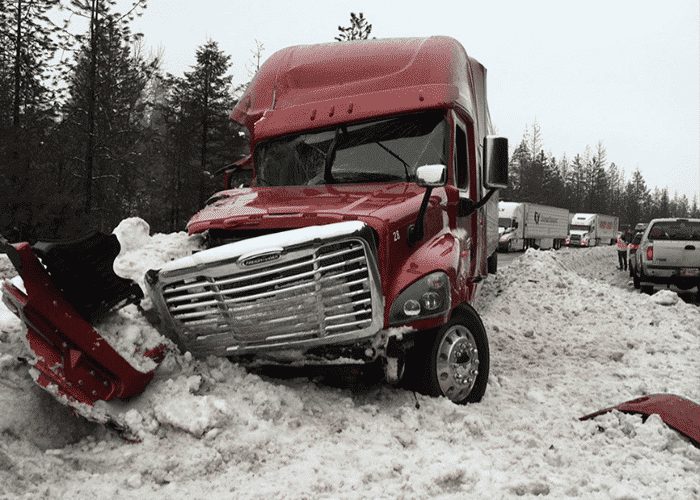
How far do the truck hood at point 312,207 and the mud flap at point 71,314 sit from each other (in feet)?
3.01

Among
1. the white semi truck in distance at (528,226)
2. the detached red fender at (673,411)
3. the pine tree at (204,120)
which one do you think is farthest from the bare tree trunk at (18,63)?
the white semi truck in distance at (528,226)

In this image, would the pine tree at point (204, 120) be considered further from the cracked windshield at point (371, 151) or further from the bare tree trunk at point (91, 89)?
the cracked windshield at point (371, 151)

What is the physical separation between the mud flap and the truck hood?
3.01ft

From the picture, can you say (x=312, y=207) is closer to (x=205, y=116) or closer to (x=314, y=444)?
(x=314, y=444)

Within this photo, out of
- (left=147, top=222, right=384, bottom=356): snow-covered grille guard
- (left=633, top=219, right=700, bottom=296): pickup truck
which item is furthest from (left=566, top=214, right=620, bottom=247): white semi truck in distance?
(left=147, top=222, right=384, bottom=356): snow-covered grille guard

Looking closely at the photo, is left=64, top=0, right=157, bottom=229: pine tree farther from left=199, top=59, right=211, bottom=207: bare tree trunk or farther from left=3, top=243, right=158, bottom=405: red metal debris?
left=3, top=243, right=158, bottom=405: red metal debris

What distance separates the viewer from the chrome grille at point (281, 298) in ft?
13.4

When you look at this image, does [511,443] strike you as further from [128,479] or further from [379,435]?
[128,479]

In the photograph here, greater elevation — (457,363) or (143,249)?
(143,249)

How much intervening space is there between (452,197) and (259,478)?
3.09 meters

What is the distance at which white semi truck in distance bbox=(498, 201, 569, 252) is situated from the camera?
129 ft

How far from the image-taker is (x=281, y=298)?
4.12 meters

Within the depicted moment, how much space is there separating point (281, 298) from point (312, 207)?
85 cm

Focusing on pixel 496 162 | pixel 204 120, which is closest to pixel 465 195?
pixel 496 162
